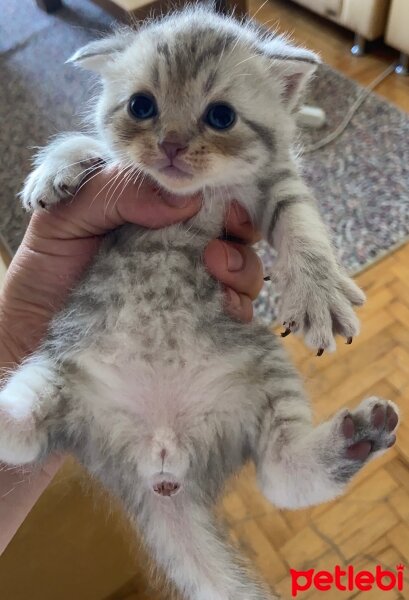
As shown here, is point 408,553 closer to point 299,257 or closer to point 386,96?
point 299,257

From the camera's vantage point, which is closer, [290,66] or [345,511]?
[290,66]

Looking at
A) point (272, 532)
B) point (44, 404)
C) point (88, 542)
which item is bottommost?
point (272, 532)

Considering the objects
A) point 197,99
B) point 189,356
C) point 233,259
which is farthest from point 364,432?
point 197,99

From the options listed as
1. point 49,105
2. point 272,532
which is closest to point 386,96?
point 49,105

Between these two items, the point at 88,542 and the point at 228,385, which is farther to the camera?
the point at 88,542

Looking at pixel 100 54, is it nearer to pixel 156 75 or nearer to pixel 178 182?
pixel 156 75

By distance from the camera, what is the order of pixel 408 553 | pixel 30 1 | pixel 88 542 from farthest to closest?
pixel 30 1
pixel 408 553
pixel 88 542

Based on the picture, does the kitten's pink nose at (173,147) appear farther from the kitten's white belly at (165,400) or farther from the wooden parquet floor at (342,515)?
the wooden parquet floor at (342,515)
